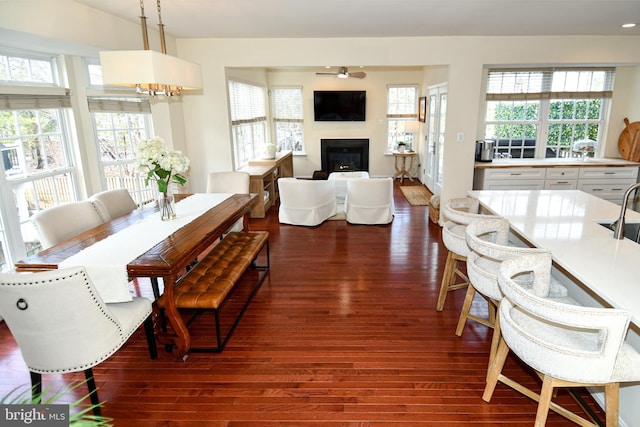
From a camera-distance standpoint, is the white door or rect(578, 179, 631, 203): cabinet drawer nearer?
rect(578, 179, 631, 203): cabinet drawer

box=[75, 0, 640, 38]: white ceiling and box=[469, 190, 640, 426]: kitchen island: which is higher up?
box=[75, 0, 640, 38]: white ceiling

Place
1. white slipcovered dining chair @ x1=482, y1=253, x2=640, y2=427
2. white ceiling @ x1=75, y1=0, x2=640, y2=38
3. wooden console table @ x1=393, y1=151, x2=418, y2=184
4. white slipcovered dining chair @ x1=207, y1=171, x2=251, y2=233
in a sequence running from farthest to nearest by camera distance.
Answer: wooden console table @ x1=393, y1=151, x2=418, y2=184 < white slipcovered dining chair @ x1=207, y1=171, x2=251, y2=233 < white ceiling @ x1=75, y1=0, x2=640, y2=38 < white slipcovered dining chair @ x1=482, y1=253, x2=640, y2=427

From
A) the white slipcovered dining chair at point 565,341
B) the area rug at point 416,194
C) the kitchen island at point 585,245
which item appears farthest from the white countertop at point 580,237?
the area rug at point 416,194

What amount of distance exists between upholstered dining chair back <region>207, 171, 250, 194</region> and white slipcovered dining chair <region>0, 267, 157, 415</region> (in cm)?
248

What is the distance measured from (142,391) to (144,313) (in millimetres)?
480

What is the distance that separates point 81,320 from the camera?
6.46 feet

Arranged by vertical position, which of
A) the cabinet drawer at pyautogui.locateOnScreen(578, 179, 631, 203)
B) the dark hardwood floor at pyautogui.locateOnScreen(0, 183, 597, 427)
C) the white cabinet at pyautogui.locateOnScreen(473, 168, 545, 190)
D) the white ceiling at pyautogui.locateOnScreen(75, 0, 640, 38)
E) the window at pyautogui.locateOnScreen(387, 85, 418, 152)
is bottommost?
the dark hardwood floor at pyautogui.locateOnScreen(0, 183, 597, 427)

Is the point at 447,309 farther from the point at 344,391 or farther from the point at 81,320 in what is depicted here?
the point at 81,320

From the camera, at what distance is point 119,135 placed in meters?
4.45

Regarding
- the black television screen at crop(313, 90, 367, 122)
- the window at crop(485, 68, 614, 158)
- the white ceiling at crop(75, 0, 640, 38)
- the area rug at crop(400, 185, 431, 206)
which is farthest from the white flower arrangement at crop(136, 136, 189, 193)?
the black television screen at crop(313, 90, 367, 122)

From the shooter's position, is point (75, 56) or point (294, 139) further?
point (294, 139)

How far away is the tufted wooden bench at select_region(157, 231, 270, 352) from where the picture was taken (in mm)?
2602

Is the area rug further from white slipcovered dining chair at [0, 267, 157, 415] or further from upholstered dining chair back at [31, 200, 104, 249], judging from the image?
white slipcovered dining chair at [0, 267, 157, 415]

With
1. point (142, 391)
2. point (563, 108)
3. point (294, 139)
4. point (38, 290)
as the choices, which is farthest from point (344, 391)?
point (294, 139)
